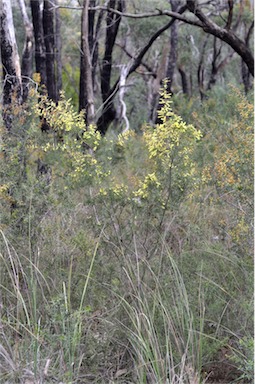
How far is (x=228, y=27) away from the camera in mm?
10805

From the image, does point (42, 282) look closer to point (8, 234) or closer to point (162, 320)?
point (8, 234)

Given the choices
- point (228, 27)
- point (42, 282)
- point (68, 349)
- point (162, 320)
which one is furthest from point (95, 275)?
point (228, 27)

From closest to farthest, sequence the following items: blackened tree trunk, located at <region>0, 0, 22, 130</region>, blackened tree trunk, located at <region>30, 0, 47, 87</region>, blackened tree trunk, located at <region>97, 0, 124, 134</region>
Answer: blackened tree trunk, located at <region>0, 0, 22, 130</region>
blackened tree trunk, located at <region>30, 0, 47, 87</region>
blackened tree trunk, located at <region>97, 0, 124, 134</region>

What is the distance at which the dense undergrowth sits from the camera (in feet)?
14.1

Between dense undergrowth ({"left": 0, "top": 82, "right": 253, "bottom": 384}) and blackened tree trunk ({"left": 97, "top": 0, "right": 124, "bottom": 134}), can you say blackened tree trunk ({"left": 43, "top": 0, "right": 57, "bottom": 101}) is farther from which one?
dense undergrowth ({"left": 0, "top": 82, "right": 253, "bottom": 384})

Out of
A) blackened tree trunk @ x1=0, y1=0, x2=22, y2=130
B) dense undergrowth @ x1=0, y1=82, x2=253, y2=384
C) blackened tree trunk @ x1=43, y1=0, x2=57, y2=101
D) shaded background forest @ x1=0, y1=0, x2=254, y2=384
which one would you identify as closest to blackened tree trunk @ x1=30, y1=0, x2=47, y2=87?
blackened tree trunk @ x1=43, y1=0, x2=57, y2=101

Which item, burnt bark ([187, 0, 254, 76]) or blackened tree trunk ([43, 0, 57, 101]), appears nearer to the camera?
burnt bark ([187, 0, 254, 76])

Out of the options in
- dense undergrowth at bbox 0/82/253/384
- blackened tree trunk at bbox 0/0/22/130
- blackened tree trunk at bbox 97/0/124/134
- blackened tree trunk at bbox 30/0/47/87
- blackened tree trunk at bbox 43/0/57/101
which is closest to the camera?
dense undergrowth at bbox 0/82/253/384

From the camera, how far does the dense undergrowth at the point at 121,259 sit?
429 cm

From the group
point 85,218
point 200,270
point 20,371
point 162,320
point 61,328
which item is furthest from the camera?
point 85,218

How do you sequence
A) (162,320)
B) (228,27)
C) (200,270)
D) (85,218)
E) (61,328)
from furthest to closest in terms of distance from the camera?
(228,27)
(85,218)
(200,270)
(162,320)
(61,328)

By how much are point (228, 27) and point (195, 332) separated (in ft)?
23.8

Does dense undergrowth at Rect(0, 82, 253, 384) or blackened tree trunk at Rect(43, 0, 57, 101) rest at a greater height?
blackened tree trunk at Rect(43, 0, 57, 101)

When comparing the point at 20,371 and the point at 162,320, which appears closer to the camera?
the point at 20,371
